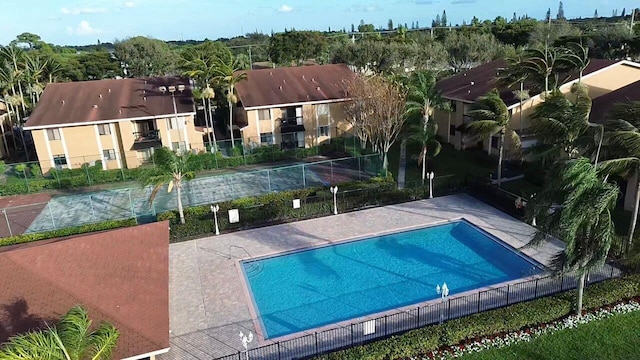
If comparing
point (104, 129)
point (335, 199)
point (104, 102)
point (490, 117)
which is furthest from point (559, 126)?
point (104, 102)

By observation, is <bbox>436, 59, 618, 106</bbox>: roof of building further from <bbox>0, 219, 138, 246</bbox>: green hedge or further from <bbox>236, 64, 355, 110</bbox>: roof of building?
<bbox>0, 219, 138, 246</bbox>: green hedge

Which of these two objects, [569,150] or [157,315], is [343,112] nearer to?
[569,150]

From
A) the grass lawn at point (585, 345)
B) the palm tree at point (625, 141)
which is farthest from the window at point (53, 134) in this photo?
the palm tree at point (625, 141)

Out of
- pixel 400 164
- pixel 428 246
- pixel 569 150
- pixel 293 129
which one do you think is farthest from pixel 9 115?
pixel 569 150

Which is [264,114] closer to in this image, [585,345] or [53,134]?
[53,134]

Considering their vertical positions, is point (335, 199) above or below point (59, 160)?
below

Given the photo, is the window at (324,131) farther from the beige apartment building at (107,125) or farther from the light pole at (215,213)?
the light pole at (215,213)
